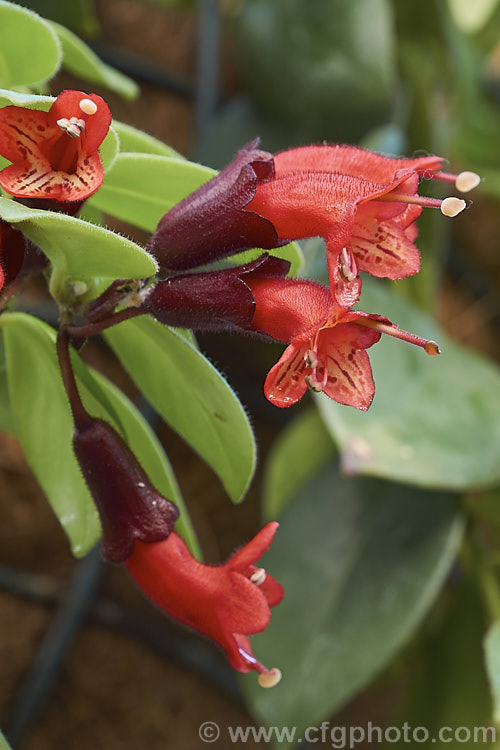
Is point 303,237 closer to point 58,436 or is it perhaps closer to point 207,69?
point 58,436

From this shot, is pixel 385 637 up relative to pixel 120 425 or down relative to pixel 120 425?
down

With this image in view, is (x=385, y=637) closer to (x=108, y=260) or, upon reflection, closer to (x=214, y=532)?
(x=214, y=532)

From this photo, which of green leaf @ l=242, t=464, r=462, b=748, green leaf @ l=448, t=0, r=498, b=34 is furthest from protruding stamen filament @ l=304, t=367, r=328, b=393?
green leaf @ l=448, t=0, r=498, b=34

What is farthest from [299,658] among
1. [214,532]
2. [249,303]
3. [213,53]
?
[213,53]

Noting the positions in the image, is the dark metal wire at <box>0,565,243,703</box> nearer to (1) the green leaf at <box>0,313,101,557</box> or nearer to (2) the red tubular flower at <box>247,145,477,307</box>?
(1) the green leaf at <box>0,313,101,557</box>

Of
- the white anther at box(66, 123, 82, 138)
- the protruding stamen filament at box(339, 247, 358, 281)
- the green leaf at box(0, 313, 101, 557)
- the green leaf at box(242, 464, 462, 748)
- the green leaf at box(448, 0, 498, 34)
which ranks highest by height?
the green leaf at box(448, 0, 498, 34)

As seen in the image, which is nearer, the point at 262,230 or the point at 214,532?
the point at 262,230

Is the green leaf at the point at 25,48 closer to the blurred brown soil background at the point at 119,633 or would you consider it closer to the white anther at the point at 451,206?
the white anther at the point at 451,206
